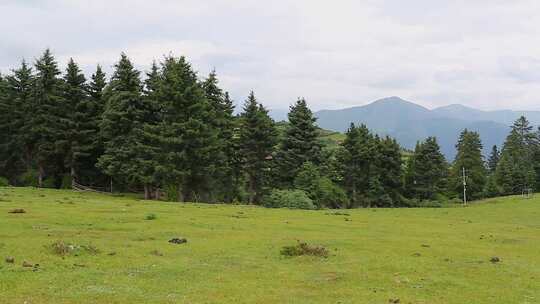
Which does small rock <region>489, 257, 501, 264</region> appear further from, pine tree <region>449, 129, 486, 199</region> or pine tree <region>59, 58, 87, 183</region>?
pine tree <region>449, 129, 486, 199</region>

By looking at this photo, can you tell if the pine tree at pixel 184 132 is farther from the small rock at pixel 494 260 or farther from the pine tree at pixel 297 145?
the small rock at pixel 494 260

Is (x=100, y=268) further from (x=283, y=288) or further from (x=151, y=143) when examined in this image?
(x=151, y=143)

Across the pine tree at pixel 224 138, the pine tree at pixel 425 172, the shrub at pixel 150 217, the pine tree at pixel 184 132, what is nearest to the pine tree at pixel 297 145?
the pine tree at pixel 224 138

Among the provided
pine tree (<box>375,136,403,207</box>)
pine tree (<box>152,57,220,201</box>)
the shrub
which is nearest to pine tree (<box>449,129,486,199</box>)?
pine tree (<box>375,136,403,207</box>)

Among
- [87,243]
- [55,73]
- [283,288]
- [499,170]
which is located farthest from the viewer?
[499,170]

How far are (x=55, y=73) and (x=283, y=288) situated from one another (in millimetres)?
60313

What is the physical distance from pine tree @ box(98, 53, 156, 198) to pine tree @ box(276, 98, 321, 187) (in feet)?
72.8

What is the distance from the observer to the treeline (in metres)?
57.8

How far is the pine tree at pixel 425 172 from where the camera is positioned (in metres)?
91.2

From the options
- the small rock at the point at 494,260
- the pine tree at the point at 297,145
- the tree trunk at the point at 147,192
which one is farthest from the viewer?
the pine tree at the point at 297,145

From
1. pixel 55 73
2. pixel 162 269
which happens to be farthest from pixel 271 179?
pixel 162 269

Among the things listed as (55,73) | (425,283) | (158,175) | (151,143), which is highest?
(55,73)

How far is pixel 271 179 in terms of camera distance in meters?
76.5

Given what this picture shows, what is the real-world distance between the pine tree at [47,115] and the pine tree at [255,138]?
961 inches
